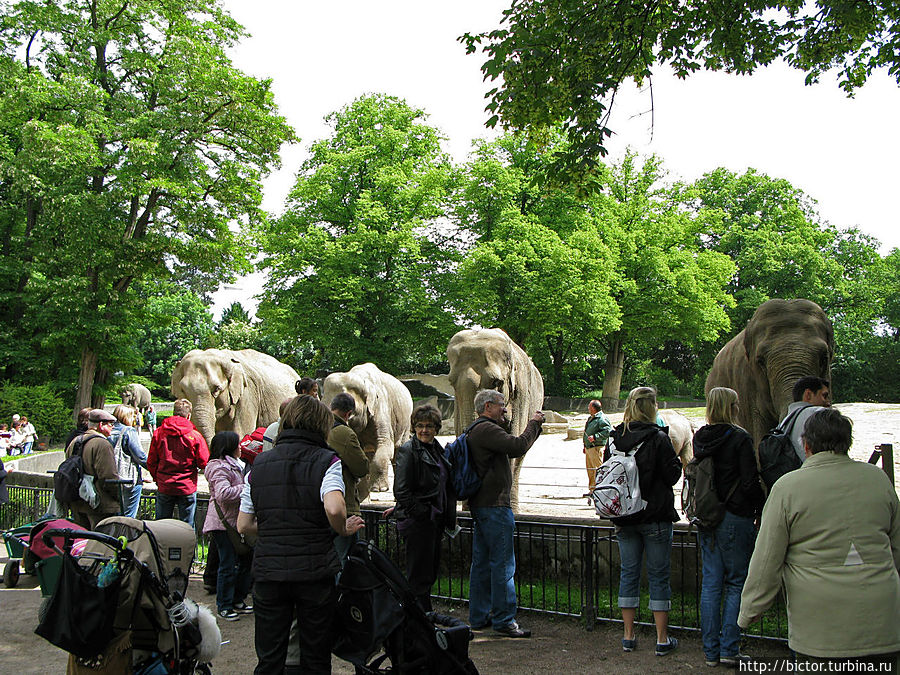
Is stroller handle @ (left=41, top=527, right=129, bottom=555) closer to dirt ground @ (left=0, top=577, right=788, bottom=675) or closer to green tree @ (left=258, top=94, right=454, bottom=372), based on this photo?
dirt ground @ (left=0, top=577, right=788, bottom=675)

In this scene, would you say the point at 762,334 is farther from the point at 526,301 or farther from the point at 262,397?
the point at 526,301

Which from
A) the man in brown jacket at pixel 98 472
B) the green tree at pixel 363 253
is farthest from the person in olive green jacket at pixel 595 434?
the green tree at pixel 363 253

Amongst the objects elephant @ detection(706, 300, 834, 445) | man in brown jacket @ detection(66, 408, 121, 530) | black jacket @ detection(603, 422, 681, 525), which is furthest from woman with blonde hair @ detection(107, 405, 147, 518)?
elephant @ detection(706, 300, 834, 445)

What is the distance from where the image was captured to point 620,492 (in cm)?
604

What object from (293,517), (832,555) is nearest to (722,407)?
(832,555)

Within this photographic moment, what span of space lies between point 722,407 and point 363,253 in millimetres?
31781

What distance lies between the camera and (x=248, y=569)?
7695 mm

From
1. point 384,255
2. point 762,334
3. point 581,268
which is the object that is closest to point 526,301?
point 581,268

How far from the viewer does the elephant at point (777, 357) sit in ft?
27.6

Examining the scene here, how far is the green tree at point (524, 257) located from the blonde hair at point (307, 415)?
101ft

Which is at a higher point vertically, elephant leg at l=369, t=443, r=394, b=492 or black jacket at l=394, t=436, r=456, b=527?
black jacket at l=394, t=436, r=456, b=527

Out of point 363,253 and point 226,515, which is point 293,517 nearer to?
point 226,515

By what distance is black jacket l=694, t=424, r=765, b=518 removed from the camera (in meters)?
5.78

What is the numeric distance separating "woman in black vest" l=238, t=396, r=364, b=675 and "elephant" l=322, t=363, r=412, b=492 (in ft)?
23.6
